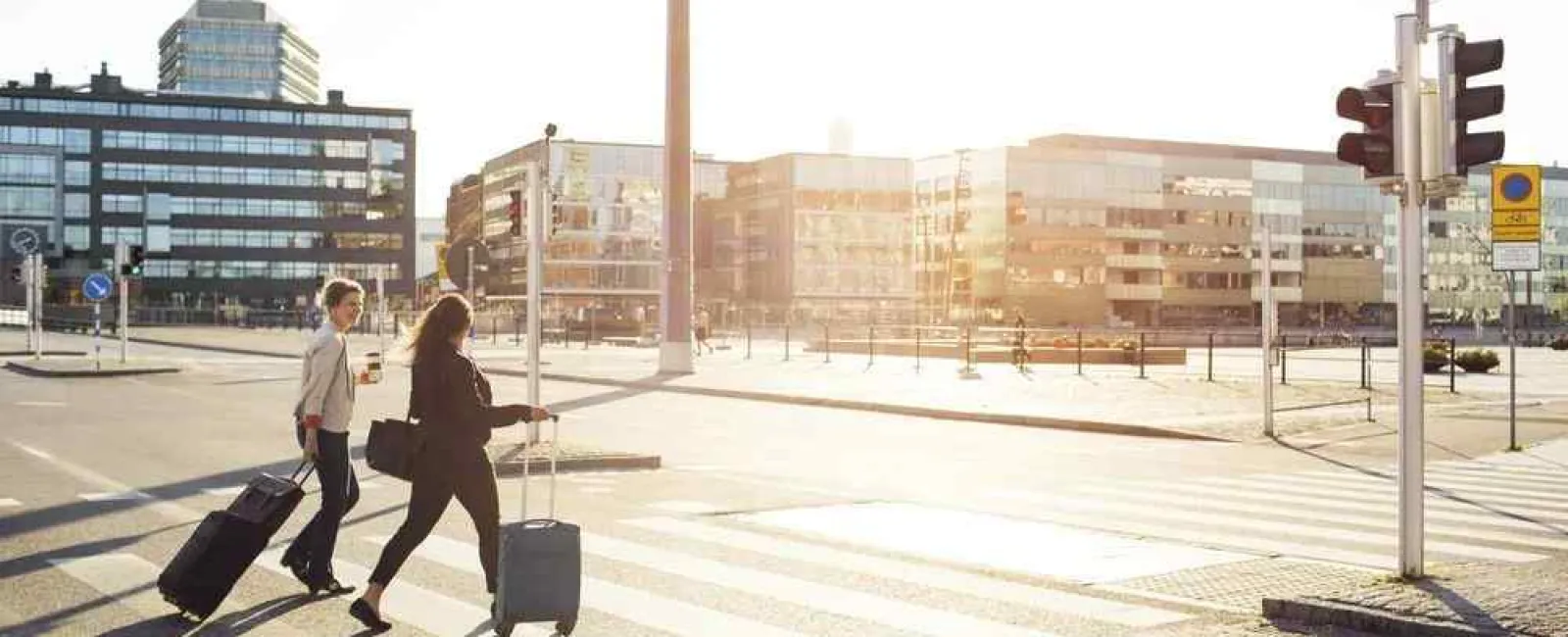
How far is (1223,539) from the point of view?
10789 mm

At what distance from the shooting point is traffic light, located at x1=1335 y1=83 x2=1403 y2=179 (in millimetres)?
8383

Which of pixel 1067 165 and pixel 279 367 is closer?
pixel 279 367

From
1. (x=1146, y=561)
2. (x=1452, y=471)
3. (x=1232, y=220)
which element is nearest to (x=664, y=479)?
(x=1146, y=561)

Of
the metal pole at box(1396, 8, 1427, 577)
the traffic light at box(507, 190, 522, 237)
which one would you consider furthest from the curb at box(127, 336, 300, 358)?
the metal pole at box(1396, 8, 1427, 577)

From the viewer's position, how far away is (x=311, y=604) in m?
8.11

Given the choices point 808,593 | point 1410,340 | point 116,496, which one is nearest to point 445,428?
point 808,593

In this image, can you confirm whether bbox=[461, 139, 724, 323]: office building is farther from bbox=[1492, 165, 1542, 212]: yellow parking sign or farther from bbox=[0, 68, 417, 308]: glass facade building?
bbox=[1492, 165, 1542, 212]: yellow parking sign

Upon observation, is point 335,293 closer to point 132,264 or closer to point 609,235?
point 132,264

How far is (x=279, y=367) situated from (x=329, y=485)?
34.3m

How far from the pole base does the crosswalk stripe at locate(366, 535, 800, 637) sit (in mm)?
28295

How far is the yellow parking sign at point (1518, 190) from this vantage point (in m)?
17.9

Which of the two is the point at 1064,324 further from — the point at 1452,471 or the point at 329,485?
the point at 329,485

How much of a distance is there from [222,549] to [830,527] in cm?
469

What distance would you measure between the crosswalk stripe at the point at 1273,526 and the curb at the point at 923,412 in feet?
25.9
